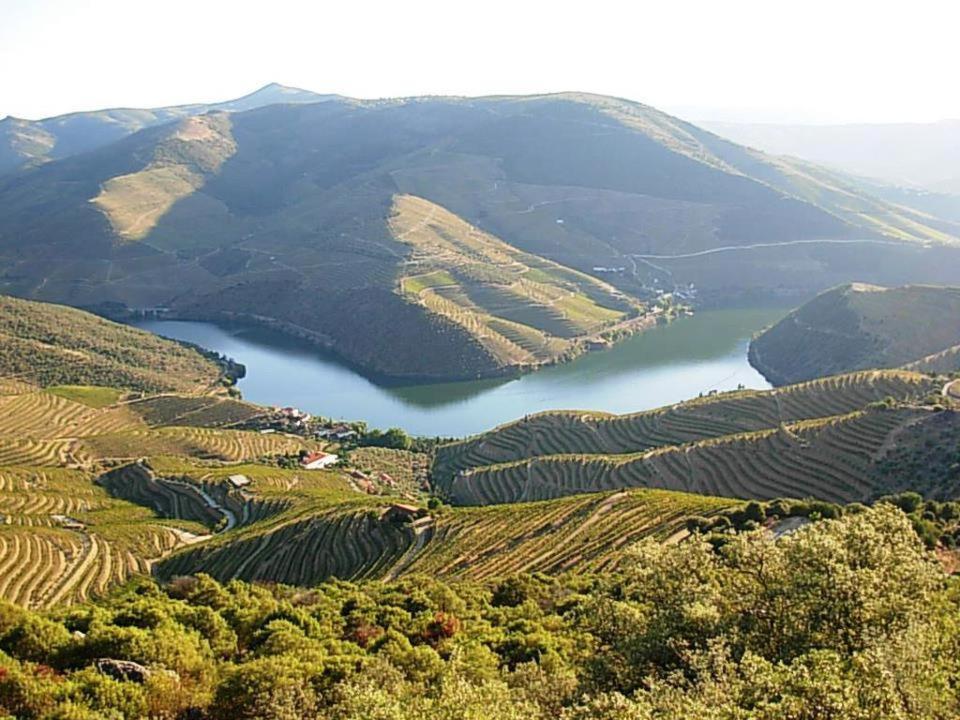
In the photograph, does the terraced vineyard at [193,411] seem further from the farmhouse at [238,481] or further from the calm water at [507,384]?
the farmhouse at [238,481]

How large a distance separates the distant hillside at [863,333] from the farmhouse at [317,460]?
48105 mm

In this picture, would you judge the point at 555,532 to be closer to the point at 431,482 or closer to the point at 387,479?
the point at 431,482

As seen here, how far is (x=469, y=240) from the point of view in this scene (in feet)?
416

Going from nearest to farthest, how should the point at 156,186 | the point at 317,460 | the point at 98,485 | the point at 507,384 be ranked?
the point at 98,485, the point at 317,460, the point at 507,384, the point at 156,186

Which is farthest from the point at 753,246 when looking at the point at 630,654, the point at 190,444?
the point at 630,654

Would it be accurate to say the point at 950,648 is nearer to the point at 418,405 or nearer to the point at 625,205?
the point at 418,405

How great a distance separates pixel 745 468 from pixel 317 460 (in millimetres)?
28848

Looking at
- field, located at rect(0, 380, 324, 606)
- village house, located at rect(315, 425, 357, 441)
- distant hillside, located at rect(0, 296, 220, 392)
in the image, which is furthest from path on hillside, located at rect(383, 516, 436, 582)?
distant hillside, located at rect(0, 296, 220, 392)

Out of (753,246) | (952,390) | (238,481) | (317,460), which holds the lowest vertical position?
(317,460)

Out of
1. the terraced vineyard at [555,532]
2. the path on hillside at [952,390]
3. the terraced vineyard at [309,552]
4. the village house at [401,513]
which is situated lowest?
the terraced vineyard at [309,552]

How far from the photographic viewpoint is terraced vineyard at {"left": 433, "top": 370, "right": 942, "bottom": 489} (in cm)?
5066

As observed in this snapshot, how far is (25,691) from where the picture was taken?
1389 centimetres

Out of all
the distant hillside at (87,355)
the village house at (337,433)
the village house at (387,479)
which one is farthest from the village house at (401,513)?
the distant hillside at (87,355)

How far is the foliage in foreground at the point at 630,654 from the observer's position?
11.0 m
